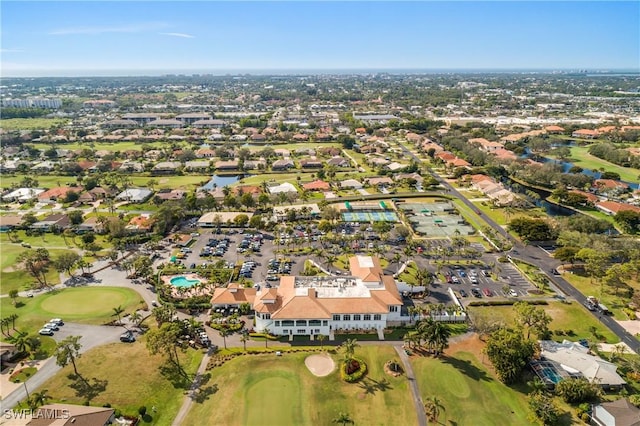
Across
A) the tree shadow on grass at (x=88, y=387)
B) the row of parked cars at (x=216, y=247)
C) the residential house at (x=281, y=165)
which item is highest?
the residential house at (x=281, y=165)

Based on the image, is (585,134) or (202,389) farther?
(585,134)

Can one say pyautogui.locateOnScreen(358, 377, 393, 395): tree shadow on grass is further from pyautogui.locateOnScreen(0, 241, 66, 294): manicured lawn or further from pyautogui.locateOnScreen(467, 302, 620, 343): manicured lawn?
pyautogui.locateOnScreen(0, 241, 66, 294): manicured lawn

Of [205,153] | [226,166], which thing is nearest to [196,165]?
[226,166]

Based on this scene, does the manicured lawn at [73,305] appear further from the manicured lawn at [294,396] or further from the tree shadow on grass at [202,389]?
the manicured lawn at [294,396]

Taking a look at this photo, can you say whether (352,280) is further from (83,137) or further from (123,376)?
(83,137)

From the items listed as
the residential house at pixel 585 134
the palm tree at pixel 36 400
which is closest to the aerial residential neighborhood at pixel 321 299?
the palm tree at pixel 36 400

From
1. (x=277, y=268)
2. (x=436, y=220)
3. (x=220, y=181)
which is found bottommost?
(x=277, y=268)

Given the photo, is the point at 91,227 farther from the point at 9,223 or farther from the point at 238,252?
the point at 238,252
